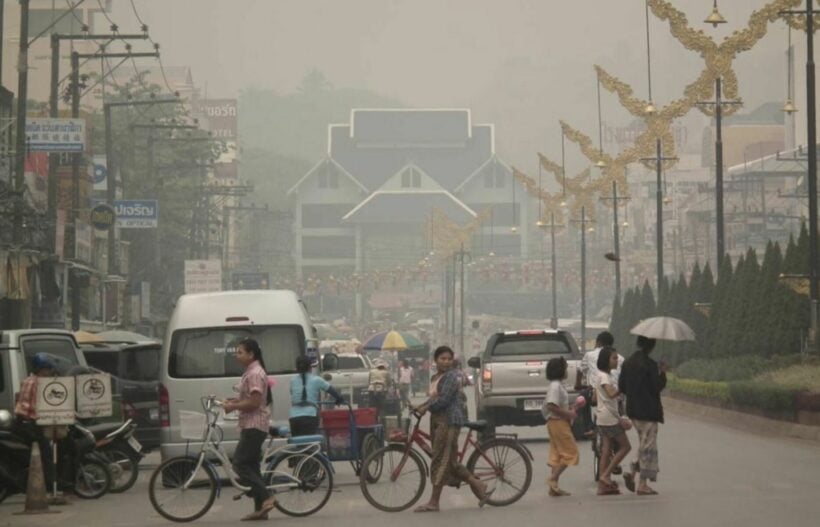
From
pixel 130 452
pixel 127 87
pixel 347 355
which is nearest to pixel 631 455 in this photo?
pixel 130 452

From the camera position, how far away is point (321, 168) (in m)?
163

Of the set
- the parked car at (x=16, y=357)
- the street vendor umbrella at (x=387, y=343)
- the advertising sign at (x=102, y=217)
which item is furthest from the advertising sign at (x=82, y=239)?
the parked car at (x=16, y=357)

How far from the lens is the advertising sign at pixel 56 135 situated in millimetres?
42281

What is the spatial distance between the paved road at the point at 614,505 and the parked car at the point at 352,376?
12.1 m

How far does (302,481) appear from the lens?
18328 millimetres

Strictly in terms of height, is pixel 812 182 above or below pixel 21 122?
below

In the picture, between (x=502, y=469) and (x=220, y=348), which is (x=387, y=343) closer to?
(x=220, y=348)

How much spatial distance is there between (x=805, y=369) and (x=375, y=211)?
122319 millimetres

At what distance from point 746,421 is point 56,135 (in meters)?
16.2

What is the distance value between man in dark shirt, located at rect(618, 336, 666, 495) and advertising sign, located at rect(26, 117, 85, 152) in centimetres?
2440

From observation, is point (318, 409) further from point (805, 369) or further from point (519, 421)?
point (805, 369)

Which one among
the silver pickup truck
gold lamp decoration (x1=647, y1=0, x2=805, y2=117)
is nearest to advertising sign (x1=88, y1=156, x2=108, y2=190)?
gold lamp decoration (x1=647, y1=0, x2=805, y2=117)

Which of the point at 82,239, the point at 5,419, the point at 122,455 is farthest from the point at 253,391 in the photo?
the point at 82,239

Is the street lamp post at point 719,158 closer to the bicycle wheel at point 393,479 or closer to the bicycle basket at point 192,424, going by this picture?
the bicycle basket at point 192,424
